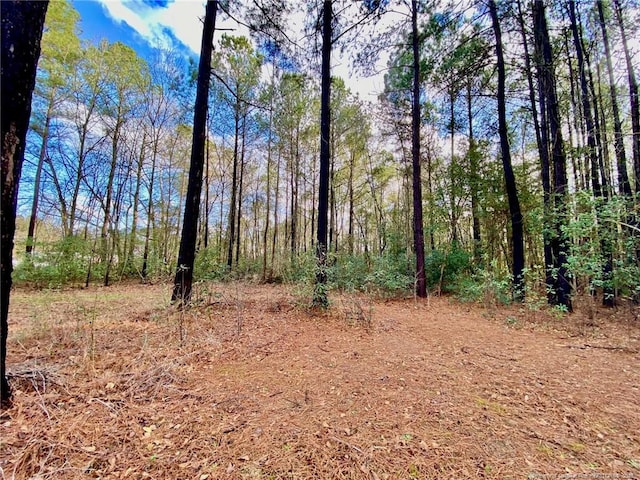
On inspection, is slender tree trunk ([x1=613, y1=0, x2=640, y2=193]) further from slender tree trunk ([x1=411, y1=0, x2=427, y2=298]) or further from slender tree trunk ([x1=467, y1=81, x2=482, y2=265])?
slender tree trunk ([x1=411, y1=0, x2=427, y2=298])

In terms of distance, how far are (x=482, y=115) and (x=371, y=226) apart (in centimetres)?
973

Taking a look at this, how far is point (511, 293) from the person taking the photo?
6.80 metres

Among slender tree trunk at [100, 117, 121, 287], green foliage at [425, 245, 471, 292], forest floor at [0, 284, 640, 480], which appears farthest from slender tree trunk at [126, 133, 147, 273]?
green foliage at [425, 245, 471, 292]

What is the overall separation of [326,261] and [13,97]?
4.32 metres

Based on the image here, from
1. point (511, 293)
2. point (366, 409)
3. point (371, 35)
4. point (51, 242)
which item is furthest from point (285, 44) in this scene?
point (51, 242)

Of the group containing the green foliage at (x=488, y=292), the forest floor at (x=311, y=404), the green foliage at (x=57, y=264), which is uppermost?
the green foliage at (x=57, y=264)

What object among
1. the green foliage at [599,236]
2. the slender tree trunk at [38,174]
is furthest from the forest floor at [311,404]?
the slender tree trunk at [38,174]

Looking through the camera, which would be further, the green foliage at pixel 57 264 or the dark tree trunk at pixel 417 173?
the green foliage at pixel 57 264

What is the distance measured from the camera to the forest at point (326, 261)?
1698mm

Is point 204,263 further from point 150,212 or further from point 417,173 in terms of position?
point 417,173

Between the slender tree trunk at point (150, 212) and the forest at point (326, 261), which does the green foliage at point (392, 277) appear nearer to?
the forest at point (326, 261)

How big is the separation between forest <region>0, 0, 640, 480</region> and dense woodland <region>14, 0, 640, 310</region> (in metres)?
0.09

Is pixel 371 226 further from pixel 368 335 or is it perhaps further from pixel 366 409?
pixel 366 409

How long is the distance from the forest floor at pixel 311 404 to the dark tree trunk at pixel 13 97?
697mm
